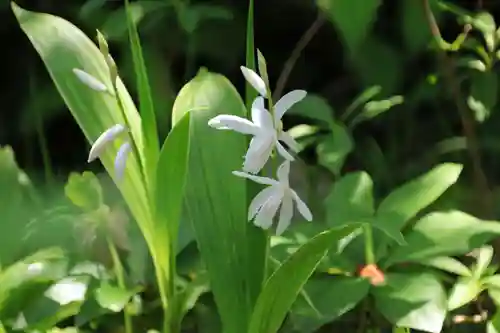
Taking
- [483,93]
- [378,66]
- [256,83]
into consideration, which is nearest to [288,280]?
[256,83]

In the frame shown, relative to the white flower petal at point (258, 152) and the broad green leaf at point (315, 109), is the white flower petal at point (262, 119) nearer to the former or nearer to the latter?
the white flower petal at point (258, 152)

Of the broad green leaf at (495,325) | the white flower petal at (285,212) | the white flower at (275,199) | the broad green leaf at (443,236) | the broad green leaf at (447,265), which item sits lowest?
the broad green leaf at (495,325)

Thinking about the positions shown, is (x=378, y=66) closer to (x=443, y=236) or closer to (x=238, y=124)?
(x=443, y=236)

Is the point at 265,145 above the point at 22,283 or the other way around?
above

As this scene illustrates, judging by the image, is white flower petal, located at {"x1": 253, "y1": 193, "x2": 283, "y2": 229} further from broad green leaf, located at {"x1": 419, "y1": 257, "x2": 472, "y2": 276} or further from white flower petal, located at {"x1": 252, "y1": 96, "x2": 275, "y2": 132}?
broad green leaf, located at {"x1": 419, "y1": 257, "x2": 472, "y2": 276}

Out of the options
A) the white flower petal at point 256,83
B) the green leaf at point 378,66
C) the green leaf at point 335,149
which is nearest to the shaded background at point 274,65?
the green leaf at point 378,66

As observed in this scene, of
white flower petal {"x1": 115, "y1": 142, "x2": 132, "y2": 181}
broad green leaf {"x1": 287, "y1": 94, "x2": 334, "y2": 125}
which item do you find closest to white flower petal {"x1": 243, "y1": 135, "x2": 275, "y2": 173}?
white flower petal {"x1": 115, "y1": 142, "x2": 132, "y2": 181}
